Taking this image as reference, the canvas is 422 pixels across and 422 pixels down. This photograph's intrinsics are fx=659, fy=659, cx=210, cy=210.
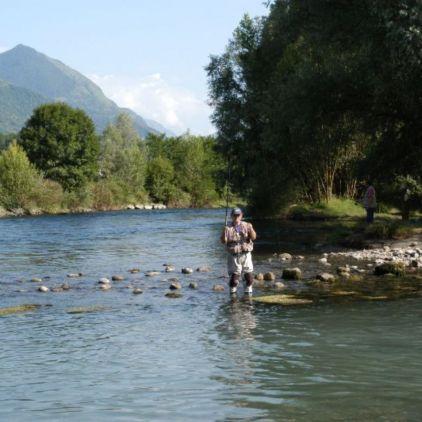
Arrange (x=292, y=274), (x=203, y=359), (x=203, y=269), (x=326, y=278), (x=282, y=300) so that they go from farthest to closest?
(x=203, y=269) < (x=292, y=274) < (x=326, y=278) < (x=282, y=300) < (x=203, y=359)

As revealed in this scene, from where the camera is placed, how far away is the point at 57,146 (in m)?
88.1

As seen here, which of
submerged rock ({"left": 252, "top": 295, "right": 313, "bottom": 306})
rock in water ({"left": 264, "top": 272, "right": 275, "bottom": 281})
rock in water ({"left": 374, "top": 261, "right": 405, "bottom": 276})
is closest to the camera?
submerged rock ({"left": 252, "top": 295, "right": 313, "bottom": 306})

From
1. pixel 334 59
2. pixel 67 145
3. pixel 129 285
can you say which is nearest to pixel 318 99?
pixel 334 59

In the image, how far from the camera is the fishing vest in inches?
716

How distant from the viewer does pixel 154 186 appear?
109812 millimetres

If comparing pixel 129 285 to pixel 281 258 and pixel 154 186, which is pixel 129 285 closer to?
pixel 281 258

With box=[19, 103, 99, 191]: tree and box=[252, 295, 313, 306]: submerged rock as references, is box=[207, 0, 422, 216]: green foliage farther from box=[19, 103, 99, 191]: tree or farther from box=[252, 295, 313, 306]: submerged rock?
box=[19, 103, 99, 191]: tree

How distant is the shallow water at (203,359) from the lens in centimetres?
862

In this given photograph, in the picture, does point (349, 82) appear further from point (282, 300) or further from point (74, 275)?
point (282, 300)

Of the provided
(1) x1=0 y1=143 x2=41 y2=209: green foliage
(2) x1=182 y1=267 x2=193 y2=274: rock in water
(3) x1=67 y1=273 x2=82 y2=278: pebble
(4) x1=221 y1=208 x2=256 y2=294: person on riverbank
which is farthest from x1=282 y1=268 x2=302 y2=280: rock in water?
(1) x1=0 y1=143 x2=41 y2=209: green foliage

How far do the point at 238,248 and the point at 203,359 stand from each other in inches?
285

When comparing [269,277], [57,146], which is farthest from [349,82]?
[57,146]

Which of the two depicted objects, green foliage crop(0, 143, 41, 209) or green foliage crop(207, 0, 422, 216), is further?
green foliage crop(0, 143, 41, 209)

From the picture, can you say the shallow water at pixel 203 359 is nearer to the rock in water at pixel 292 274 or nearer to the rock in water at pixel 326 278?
the rock in water at pixel 292 274
